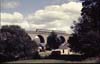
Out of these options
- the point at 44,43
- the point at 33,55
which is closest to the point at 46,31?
the point at 44,43

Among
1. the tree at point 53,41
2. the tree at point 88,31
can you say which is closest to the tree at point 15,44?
the tree at point 88,31

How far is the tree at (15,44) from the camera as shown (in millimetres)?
57906

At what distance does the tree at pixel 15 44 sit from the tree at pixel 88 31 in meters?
7.62

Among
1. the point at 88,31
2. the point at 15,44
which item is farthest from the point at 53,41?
the point at 88,31

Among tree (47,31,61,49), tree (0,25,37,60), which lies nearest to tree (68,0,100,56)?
tree (0,25,37,60)

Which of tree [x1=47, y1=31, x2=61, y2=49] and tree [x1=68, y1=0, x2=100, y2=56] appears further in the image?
tree [x1=47, y1=31, x2=61, y2=49]

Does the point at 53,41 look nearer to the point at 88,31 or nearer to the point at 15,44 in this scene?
the point at 15,44

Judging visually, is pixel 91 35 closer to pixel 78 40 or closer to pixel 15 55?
pixel 78 40

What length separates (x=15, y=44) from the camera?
58.4 metres

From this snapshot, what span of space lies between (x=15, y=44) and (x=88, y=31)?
40.1 ft

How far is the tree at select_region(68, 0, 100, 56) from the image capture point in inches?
2094

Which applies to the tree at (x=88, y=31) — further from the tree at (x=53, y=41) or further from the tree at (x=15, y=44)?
the tree at (x=53, y=41)

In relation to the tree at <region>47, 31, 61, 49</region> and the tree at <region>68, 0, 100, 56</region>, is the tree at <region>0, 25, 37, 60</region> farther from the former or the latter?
the tree at <region>47, 31, 61, 49</region>

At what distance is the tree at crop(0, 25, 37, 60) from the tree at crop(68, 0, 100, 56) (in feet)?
25.0
